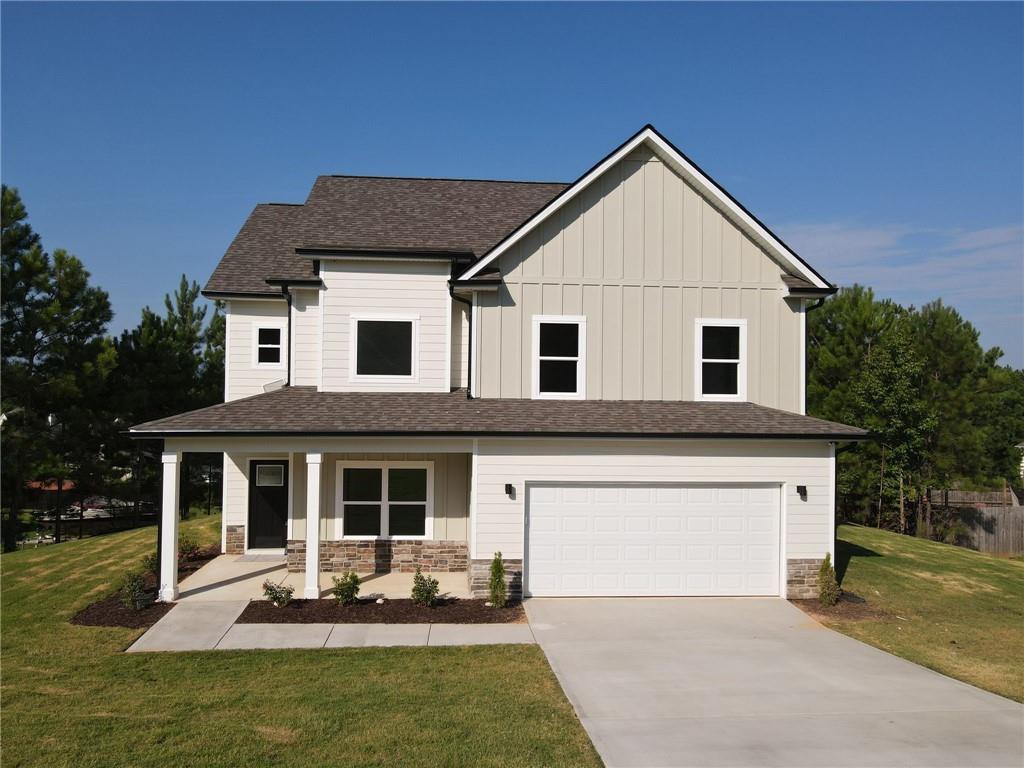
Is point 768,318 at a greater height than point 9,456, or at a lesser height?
greater

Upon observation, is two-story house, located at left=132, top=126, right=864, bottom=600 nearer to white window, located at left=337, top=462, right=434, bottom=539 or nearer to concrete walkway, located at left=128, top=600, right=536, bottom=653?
white window, located at left=337, top=462, right=434, bottom=539

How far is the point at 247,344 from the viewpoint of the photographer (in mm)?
17969

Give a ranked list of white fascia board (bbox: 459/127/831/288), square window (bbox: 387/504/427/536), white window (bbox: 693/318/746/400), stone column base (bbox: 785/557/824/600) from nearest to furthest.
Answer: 1. stone column base (bbox: 785/557/824/600)
2. white fascia board (bbox: 459/127/831/288)
3. white window (bbox: 693/318/746/400)
4. square window (bbox: 387/504/427/536)

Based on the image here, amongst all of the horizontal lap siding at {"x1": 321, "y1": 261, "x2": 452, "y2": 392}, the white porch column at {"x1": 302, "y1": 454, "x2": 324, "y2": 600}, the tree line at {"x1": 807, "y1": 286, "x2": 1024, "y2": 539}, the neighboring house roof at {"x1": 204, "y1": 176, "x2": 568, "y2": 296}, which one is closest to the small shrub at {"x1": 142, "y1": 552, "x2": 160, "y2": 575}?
the white porch column at {"x1": 302, "y1": 454, "x2": 324, "y2": 600}

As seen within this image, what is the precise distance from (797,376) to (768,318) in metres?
1.35

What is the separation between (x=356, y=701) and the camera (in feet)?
27.5

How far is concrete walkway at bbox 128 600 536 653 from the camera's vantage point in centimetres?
1099

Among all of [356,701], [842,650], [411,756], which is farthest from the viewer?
[842,650]

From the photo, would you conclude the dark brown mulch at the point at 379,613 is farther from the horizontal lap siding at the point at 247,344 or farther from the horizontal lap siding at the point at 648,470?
the horizontal lap siding at the point at 247,344

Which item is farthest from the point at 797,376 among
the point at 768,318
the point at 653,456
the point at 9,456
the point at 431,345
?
the point at 9,456

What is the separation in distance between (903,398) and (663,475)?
15.7 meters

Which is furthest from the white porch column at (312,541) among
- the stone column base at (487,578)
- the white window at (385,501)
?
the stone column base at (487,578)

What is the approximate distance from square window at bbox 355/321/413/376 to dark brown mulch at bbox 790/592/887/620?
872 cm

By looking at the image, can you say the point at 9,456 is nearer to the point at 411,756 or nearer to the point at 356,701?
the point at 356,701
